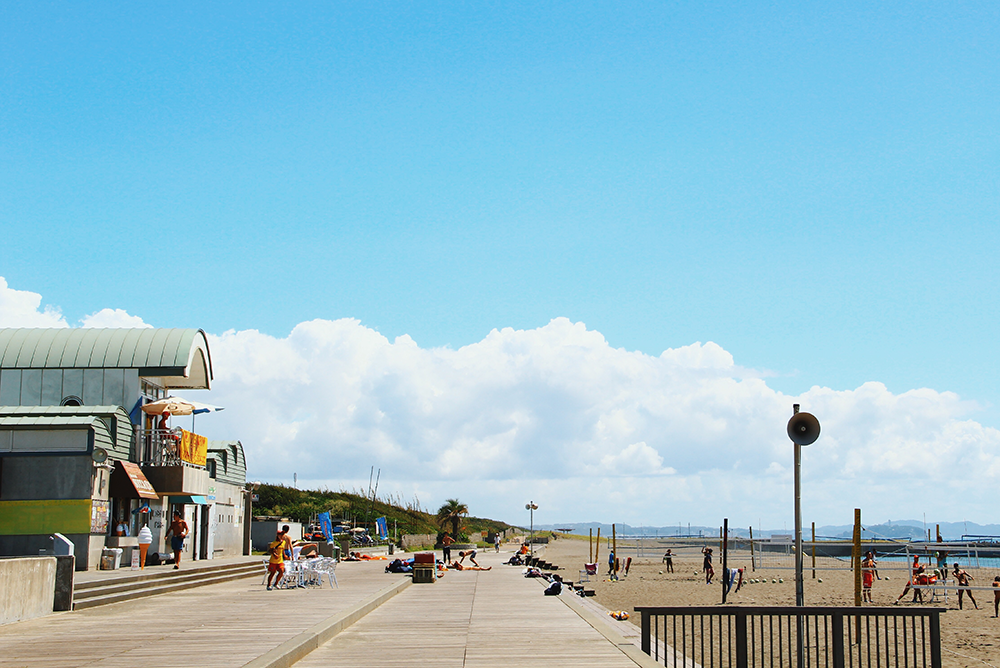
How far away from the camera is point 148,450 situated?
3058 cm

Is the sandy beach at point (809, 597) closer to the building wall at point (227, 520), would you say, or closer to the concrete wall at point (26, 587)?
the concrete wall at point (26, 587)

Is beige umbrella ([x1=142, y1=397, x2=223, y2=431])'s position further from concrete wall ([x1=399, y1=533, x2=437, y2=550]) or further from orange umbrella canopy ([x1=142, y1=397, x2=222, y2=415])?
concrete wall ([x1=399, y1=533, x2=437, y2=550])

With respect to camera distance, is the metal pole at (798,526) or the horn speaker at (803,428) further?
the horn speaker at (803,428)

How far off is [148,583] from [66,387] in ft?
37.7

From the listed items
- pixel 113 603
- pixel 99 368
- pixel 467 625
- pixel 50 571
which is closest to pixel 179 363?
pixel 99 368

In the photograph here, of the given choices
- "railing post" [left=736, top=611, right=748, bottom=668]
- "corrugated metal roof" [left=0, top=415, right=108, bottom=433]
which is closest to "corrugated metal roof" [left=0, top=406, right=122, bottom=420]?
"corrugated metal roof" [left=0, top=415, right=108, bottom=433]

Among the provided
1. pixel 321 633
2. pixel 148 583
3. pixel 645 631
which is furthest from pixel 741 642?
pixel 148 583

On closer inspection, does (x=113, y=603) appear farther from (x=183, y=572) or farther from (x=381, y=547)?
(x=381, y=547)

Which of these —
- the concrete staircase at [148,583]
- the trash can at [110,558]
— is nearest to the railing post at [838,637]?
the concrete staircase at [148,583]

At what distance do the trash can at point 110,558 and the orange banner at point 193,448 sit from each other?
18.5 ft

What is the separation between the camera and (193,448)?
31734 mm

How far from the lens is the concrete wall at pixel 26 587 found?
14.5 m

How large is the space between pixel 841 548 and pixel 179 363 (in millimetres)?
115648

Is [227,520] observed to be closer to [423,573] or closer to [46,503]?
[46,503]
